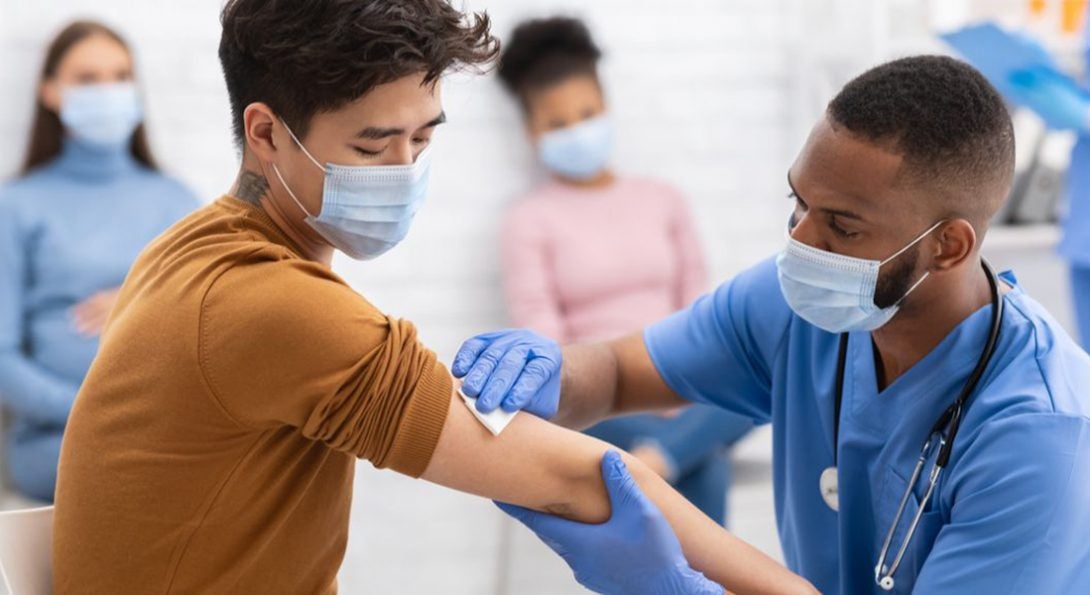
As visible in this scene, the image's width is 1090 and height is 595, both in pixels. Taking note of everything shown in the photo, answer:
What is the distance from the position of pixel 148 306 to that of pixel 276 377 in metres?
0.17

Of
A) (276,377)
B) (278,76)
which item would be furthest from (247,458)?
(278,76)

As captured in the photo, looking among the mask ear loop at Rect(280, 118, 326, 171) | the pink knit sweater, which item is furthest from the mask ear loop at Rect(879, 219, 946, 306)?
the pink knit sweater

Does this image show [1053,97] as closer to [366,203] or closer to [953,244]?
[953,244]

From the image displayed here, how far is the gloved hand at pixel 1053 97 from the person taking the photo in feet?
10.3

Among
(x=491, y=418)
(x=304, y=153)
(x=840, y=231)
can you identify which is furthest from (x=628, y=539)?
(x=304, y=153)

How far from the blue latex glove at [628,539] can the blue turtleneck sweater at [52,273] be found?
173 centimetres

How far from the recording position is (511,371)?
1.59 meters

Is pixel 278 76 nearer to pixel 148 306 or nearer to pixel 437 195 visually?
pixel 148 306

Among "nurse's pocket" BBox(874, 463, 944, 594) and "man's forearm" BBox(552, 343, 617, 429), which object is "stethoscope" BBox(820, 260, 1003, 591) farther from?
"man's forearm" BBox(552, 343, 617, 429)

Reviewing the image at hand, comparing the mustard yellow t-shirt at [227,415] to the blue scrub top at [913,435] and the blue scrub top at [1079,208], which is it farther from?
the blue scrub top at [1079,208]

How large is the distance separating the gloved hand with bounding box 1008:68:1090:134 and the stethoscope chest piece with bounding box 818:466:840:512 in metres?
1.76

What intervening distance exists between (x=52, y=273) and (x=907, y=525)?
6.95ft

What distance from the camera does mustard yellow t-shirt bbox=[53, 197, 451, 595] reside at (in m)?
1.31

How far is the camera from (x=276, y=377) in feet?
4.29
